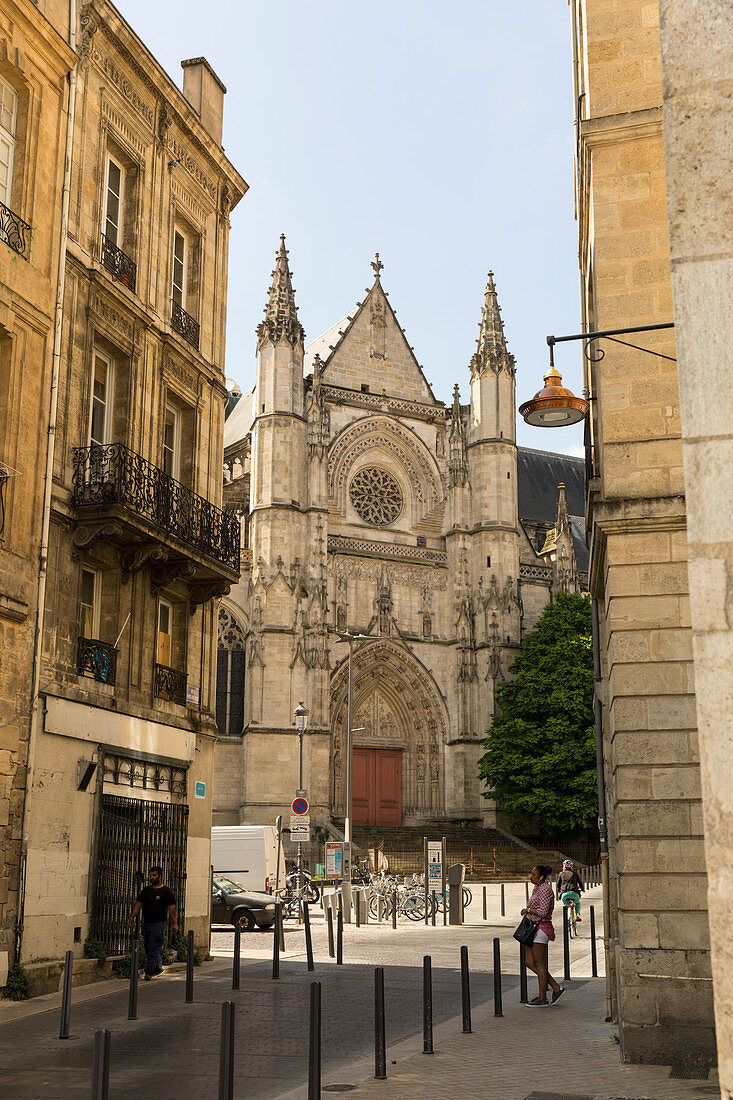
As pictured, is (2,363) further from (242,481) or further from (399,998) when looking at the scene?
(242,481)

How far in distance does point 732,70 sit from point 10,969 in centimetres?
1194

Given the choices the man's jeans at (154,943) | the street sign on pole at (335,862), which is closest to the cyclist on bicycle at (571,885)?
the street sign on pole at (335,862)

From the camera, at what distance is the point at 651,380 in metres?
9.72

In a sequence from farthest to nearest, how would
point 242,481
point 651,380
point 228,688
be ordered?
point 242,481 → point 228,688 → point 651,380

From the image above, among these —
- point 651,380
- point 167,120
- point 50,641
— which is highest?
point 167,120

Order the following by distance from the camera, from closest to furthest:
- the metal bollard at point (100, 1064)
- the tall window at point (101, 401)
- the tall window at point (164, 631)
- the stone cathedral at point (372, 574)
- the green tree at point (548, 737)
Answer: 1. the metal bollard at point (100, 1064)
2. the tall window at point (101, 401)
3. the tall window at point (164, 631)
4. the green tree at point (548, 737)
5. the stone cathedral at point (372, 574)

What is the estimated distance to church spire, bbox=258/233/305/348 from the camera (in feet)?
140

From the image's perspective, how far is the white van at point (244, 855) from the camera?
2719 centimetres

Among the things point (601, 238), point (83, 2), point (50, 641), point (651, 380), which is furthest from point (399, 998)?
point (83, 2)

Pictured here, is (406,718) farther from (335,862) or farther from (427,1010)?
(427,1010)

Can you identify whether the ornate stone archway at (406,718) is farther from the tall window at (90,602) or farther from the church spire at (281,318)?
the tall window at (90,602)

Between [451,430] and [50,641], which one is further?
[451,430]

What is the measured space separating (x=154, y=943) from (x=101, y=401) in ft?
24.5

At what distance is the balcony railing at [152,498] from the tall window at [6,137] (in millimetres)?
3333
